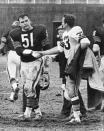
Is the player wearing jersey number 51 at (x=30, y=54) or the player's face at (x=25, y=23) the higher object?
the player's face at (x=25, y=23)

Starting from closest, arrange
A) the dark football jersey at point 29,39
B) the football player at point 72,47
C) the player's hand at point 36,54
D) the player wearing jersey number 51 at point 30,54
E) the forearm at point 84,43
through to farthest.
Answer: the forearm at point 84,43, the football player at point 72,47, the player's hand at point 36,54, the player wearing jersey number 51 at point 30,54, the dark football jersey at point 29,39

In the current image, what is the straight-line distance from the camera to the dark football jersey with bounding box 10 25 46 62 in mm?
10359

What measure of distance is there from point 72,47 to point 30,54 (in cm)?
72

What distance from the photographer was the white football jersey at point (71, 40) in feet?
32.1

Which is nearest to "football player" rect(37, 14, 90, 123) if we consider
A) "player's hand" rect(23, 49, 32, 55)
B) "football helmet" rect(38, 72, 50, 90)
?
"player's hand" rect(23, 49, 32, 55)

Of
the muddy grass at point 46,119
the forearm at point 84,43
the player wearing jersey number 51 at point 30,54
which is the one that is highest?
the forearm at point 84,43

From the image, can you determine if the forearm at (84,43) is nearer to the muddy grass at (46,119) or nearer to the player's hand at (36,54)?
the player's hand at (36,54)

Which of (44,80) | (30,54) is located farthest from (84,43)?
(44,80)

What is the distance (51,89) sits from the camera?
1586 centimetres

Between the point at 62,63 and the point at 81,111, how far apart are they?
35.3 inches

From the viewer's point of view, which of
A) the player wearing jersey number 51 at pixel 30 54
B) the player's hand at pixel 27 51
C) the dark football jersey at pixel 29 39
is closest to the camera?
the player's hand at pixel 27 51

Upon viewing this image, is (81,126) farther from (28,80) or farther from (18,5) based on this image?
(18,5)

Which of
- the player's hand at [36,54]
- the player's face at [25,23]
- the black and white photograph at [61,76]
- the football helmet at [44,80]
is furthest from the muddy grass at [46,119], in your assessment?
the player's face at [25,23]

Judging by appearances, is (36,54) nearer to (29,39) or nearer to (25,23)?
(29,39)
